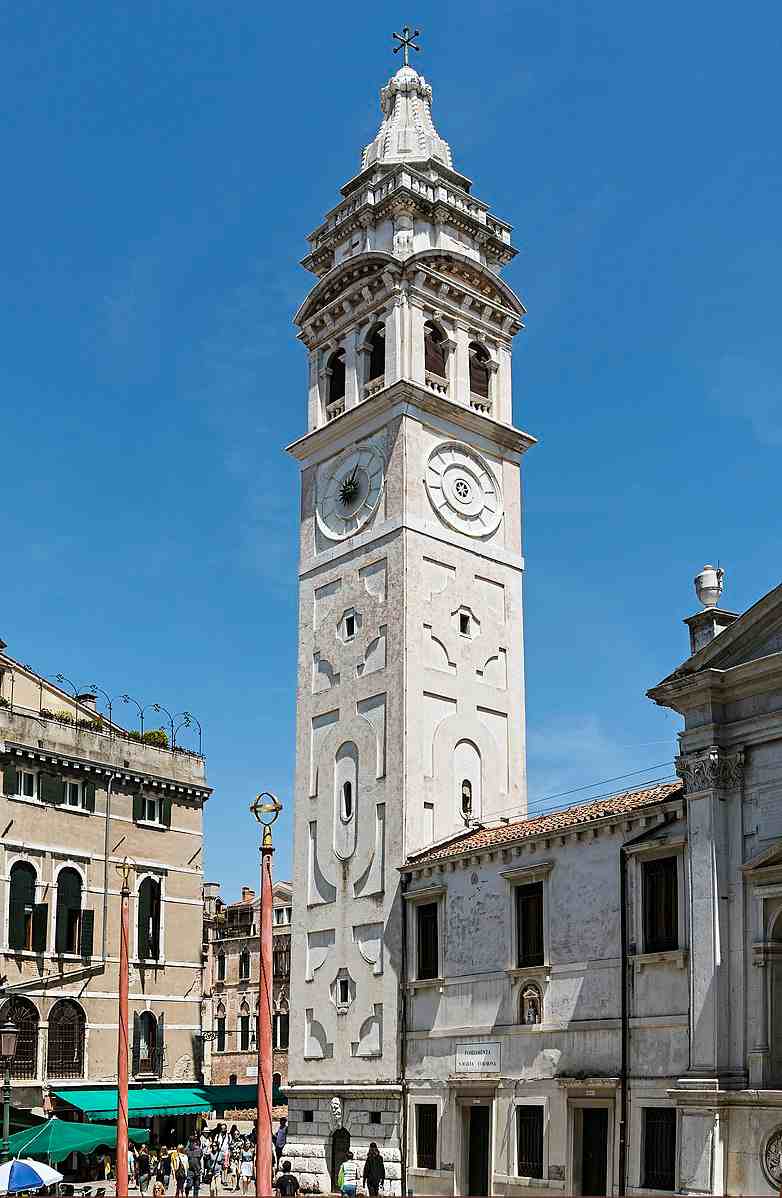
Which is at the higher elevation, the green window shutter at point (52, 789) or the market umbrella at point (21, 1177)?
the green window shutter at point (52, 789)

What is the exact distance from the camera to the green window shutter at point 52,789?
48.6 meters

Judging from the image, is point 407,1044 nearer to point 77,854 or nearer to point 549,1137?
point 549,1137

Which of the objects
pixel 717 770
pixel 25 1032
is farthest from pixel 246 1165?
pixel 717 770

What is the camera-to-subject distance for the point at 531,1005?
115ft

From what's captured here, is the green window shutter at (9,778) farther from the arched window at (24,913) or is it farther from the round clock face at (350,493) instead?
the round clock face at (350,493)

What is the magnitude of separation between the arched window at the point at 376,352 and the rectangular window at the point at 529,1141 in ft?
78.4

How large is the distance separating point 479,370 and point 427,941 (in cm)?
1970

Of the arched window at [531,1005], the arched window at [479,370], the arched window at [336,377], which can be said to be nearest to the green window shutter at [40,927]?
the arched window at [531,1005]

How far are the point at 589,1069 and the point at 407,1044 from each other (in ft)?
25.9

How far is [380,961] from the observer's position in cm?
4100

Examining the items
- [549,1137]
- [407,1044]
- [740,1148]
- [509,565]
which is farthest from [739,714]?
[509,565]

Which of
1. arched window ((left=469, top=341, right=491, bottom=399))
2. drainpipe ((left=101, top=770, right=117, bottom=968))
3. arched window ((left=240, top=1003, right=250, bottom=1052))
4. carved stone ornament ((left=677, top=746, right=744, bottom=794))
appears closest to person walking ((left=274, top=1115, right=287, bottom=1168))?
drainpipe ((left=101, top=770, right=117, bottom=968))

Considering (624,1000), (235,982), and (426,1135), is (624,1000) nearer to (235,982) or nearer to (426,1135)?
(426,1135)

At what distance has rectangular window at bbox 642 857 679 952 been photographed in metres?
31.4
